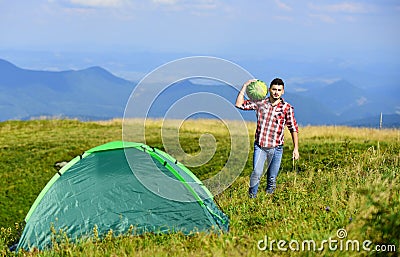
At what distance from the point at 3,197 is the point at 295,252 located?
48.9ft

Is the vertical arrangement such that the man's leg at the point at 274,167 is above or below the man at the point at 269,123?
below

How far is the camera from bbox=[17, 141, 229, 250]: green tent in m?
9.55

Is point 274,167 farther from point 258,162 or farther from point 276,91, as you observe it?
point 276,91

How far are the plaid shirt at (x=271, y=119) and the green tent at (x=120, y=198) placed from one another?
58.9 inches

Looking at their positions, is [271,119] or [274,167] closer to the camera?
[271,119]

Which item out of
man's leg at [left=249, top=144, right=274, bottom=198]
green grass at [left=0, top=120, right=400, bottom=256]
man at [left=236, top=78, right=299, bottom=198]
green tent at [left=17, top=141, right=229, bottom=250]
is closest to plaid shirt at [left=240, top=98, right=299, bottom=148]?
man at [left=236, top=78, right=299, bottom=198]

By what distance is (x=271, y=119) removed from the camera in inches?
391

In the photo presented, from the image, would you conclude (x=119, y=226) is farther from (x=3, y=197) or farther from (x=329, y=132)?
(x=329, y=132)

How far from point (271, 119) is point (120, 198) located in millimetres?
3141

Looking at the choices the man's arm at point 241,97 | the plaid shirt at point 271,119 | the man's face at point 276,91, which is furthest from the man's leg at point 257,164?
the man's face at point 276,91

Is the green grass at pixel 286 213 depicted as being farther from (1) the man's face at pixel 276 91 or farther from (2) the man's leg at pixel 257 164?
(1) the man's face at pixel 276 91

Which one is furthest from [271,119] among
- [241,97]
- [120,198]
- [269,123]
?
→ [120,198]

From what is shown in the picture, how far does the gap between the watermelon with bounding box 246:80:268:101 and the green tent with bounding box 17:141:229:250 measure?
1.93 metres

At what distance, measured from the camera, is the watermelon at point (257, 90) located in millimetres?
9797
